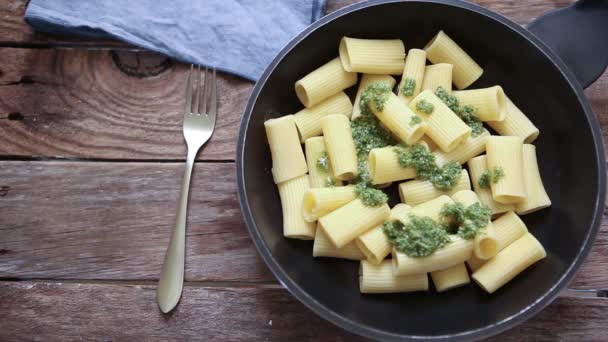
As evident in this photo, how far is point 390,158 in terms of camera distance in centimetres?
152

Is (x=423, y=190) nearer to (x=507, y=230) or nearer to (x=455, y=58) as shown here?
(x=507, y=230)

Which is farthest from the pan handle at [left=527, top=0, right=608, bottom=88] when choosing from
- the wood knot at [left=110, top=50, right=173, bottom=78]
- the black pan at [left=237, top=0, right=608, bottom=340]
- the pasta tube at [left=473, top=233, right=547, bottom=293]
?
the wood knot at [left=110, top=50, right=173, bottom=78]

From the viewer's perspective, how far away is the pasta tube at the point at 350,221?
1.45 metres

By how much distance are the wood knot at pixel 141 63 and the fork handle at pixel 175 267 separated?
0.43m

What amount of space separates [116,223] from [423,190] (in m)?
0.94

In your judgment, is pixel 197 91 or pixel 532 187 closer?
pixel 532 187

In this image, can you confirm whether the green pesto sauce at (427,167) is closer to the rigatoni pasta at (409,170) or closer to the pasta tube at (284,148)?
the rigatoni pasta at (409,170)

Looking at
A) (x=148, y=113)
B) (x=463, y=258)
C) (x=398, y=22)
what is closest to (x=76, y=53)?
(x=148, y=113)

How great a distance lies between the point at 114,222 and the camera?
171cm

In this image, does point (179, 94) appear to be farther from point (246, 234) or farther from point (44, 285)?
point (44, 285)

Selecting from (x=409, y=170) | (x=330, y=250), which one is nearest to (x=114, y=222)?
(x=330, y=250)

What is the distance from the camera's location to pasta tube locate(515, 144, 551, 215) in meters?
1.55

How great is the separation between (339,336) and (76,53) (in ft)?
4.10

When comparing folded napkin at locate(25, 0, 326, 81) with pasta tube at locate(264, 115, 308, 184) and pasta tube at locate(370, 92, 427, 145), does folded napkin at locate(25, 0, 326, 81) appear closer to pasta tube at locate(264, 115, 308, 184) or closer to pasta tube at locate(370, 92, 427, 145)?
pasta tube at locate(264, 115, 308, 184)
